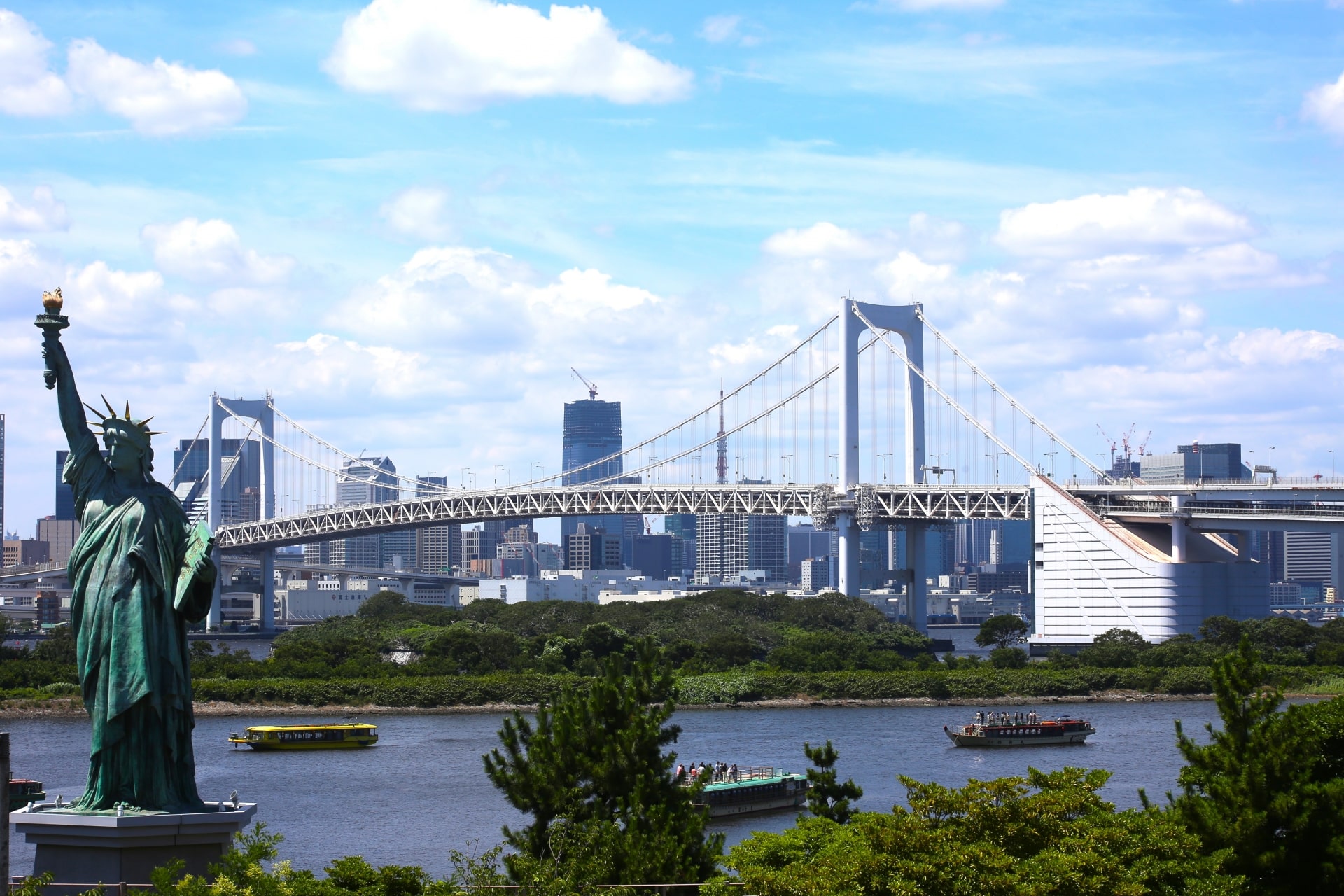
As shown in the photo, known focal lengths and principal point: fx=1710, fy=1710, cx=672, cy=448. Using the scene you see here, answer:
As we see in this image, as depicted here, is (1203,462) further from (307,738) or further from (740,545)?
(307,738)

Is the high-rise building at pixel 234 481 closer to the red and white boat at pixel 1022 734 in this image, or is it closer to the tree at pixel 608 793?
the red and white boat at pixel 1022 734

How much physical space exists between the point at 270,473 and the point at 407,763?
5336 centimetres

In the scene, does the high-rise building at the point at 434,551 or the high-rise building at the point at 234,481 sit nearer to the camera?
the high-rise building at the point at 234,481

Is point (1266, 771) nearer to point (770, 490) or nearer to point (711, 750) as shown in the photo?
point (711, 750)

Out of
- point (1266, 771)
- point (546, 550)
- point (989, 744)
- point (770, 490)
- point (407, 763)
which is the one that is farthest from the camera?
point (546, 550)

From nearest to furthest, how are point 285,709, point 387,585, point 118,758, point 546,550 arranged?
point 118,758 < point 285,709 < point 387,585 < point 546,550

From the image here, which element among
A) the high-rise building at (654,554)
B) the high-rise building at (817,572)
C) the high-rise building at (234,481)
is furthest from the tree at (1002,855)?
the high-rise building at (654,554)

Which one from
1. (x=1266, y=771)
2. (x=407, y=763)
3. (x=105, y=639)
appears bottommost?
(x=407, y=763)

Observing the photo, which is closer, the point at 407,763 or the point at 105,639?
the point at 105,639

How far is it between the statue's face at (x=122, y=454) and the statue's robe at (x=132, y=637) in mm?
89

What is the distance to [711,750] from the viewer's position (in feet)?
116

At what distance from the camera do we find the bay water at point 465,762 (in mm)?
25250

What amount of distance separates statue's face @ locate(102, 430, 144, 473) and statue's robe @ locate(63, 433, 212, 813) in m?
0.09

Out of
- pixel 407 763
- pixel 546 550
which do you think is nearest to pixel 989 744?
pixel 407 763
